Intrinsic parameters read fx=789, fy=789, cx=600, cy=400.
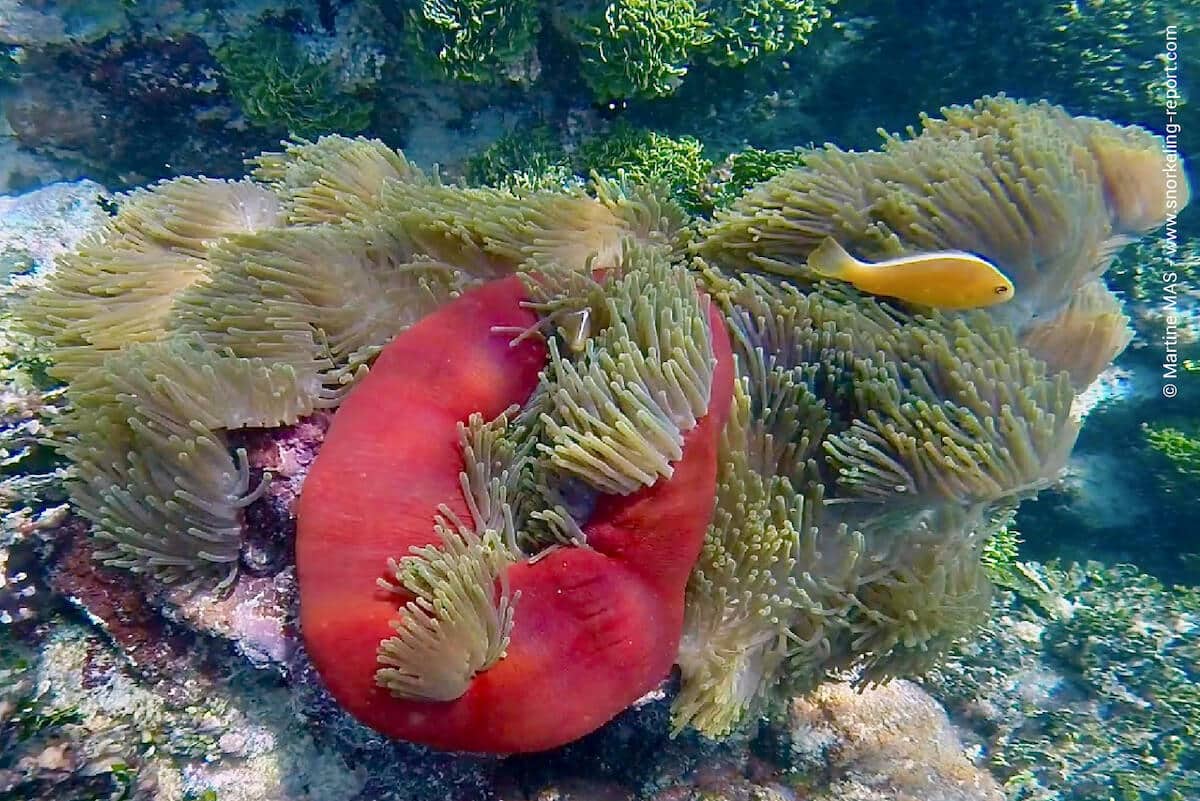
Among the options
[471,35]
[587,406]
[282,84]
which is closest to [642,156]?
[471,35]

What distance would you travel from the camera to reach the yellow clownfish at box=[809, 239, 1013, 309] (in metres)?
2.48

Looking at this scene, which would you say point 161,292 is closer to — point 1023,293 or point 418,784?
point 418,784

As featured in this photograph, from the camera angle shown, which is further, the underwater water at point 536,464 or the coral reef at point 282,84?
the coral reef at point 282,84

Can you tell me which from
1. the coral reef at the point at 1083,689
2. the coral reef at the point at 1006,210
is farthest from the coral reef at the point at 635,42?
the coral reef at the point at 1083,689

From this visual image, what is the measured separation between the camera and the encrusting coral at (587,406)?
6.63ft

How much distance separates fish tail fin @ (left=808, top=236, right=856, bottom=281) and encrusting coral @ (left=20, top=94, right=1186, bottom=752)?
10cm

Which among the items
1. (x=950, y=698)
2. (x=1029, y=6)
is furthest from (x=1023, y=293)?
(x=1029, y=6)

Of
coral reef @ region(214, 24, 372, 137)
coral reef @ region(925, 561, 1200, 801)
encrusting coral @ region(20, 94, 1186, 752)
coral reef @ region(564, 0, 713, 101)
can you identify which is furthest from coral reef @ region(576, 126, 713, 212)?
coral reef @ region(925, 561, 1200, 801)

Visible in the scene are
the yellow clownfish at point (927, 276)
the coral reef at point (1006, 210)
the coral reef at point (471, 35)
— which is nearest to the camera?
the yellow clownfish at point (927, 276)

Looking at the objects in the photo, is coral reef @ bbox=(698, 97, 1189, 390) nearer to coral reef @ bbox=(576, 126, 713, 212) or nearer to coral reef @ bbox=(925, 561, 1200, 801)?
coral reef @ bbox=(576, 126, 713, 212)

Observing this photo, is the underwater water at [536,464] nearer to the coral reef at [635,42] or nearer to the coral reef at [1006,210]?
the coral reef at [1006,210]

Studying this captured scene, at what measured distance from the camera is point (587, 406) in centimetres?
217

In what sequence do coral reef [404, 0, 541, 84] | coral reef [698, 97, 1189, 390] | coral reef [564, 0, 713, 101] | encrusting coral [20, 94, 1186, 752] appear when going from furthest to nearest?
coral reef [564, 0, 713, 101] < coral reef [404, 0, 541, 84] < coral reef [698, 97, 1189, 390] < encrusting coral [20, 94, 1186, 752]

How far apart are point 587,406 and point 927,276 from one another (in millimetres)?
1201
